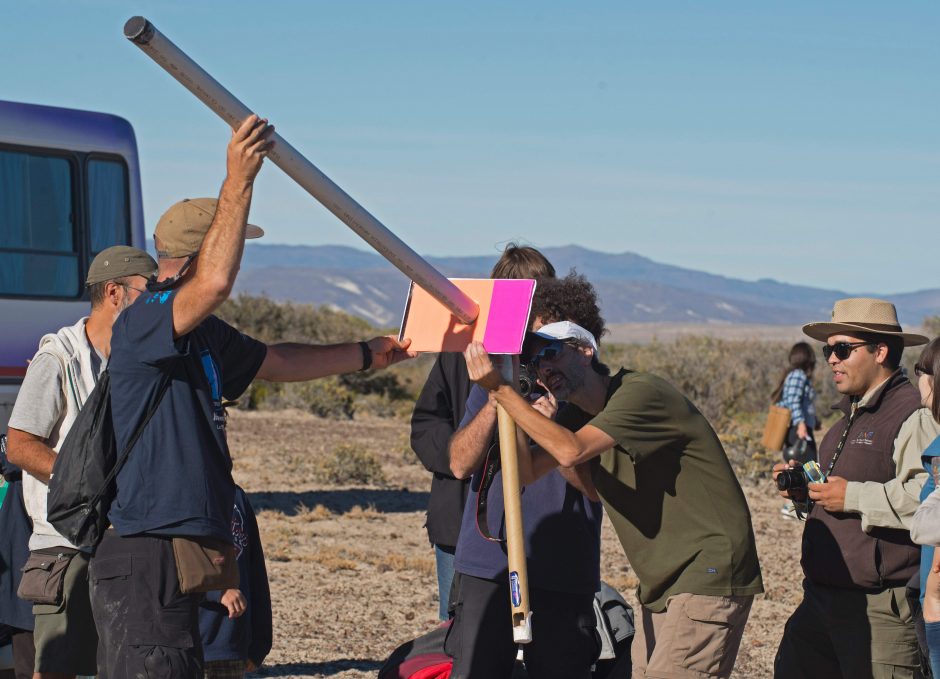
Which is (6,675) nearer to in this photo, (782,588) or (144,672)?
(144,672)

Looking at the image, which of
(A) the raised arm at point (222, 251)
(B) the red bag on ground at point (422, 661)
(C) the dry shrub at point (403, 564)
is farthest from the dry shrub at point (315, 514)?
(A) the raised arm at point (222, 251)

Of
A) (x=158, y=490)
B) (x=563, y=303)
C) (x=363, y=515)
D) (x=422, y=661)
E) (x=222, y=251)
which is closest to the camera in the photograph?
(x=222, y=251)

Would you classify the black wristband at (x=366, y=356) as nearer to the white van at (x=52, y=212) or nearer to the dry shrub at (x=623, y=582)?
the dry shrub at (x=623, y=582)

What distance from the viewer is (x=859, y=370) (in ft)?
15.2

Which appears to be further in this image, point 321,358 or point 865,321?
point 865,321

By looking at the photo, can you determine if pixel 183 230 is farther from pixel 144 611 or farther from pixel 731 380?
pixel 731 380

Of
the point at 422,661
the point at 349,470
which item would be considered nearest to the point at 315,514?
the point at 349,470

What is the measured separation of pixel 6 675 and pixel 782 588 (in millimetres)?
5815

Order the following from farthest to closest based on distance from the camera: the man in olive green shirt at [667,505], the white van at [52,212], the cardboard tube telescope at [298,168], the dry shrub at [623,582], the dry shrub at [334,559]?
the white van at [52,212] < the dry shrub at [334,559] < the dry shrub at [623,582] < the man in olive green shirt at [667,505] < the cardboard tube telescope at [298,168]

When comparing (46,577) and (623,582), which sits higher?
(46,577)

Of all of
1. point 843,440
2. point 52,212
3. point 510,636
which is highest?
point 52,212

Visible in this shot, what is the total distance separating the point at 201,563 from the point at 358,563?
21.6ft

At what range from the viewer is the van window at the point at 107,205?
1071 cm

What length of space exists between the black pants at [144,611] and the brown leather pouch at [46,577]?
878mm
